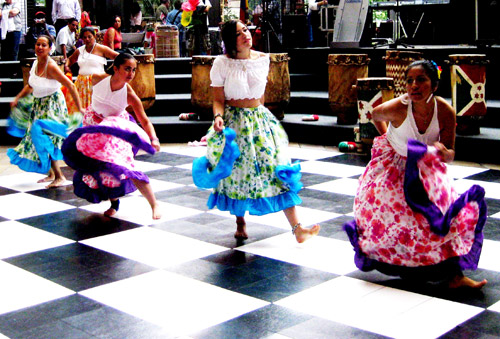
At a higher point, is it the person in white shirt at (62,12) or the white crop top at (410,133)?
the person in white shirt at (62,12)

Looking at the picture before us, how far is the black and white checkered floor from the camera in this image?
9.04ft

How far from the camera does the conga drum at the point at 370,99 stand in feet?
21.4

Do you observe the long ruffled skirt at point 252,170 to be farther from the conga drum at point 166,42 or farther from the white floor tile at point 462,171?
the conga drum at point 166,42

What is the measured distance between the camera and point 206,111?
8.09 metres

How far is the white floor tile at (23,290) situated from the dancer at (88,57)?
351 cm

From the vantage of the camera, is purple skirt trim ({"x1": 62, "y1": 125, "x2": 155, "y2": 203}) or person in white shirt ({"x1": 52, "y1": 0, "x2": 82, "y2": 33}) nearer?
purple skirt trim ({"x1": 62, "y1": 125, "x2": 155, "y2": 203})

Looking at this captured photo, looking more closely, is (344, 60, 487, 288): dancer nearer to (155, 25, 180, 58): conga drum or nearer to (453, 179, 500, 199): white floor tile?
(453, 179, 500, 199): white floor tile

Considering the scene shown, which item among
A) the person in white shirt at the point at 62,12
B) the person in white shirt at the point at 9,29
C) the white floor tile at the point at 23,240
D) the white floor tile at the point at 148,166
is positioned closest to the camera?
the white floor tile at the point at 23,240

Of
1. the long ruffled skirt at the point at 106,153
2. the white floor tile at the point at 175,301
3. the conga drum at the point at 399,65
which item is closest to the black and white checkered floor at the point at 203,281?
the white floor tile at the point at 175,301

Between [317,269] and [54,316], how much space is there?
1.28 m

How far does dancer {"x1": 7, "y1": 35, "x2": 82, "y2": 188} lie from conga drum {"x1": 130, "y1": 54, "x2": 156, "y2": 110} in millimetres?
2442

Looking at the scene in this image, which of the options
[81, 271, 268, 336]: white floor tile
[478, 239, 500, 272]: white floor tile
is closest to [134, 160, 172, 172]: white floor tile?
[81, 271, 268, 336]: white floor tile

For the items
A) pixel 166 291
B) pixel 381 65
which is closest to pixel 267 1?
pixel 381 65

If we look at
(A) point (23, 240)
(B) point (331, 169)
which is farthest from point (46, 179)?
(B) point (331, 169)
